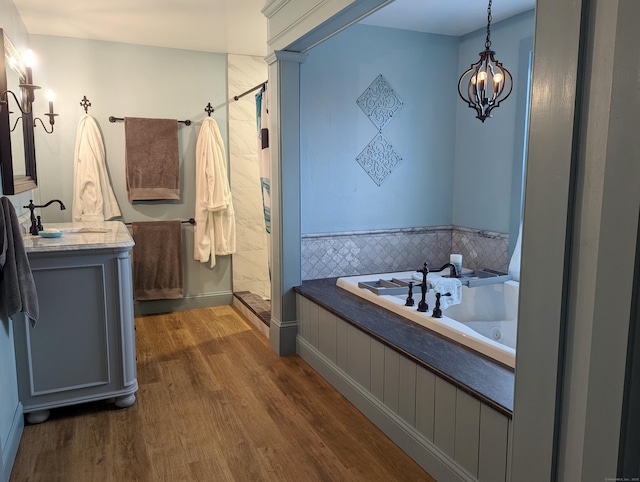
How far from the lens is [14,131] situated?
8.81 ft

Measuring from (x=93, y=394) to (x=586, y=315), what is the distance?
95.6 inches

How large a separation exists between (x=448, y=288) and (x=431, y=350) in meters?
1.05

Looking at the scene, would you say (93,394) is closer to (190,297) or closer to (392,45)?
(190,297)

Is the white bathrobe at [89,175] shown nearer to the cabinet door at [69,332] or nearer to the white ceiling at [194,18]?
the white ceiling at [194,18]

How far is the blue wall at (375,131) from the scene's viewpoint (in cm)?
347

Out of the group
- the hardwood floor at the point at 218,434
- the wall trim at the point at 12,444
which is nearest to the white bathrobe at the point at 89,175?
the hardwood floor at the point at 218,434

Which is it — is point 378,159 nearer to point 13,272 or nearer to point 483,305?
point 483,305

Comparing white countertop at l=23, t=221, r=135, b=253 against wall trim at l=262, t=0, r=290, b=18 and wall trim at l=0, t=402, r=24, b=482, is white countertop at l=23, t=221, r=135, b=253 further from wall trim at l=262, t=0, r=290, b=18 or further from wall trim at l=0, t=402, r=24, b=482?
wall trim at l=262, t=0, r=290, b=18

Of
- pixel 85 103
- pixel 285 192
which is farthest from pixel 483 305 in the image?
pixel 85 103

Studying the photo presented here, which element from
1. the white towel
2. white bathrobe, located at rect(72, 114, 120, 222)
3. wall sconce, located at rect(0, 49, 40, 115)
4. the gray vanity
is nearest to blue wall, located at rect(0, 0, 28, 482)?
the gray vanity

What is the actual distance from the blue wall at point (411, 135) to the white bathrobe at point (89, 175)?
1.79 m

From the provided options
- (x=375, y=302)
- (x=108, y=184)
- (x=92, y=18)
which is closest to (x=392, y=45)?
(x=375, y=302)

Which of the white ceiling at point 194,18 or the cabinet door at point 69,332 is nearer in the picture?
the cabinet door at point 69,332

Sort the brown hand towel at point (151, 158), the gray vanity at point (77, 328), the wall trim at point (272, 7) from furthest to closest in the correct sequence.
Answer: the brown hand towel at point (151, 158) → the wall trim at point (272, 7) → the gray vanity at point (77, 328)
